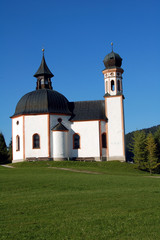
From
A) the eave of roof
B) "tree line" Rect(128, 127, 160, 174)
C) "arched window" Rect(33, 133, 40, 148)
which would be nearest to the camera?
"arched window" Rect(33, 133, 40, 148)

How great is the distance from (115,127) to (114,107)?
2783 millimetres

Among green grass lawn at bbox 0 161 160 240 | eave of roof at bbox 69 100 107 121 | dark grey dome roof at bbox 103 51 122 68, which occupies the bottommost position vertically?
green grass lawn at bbox 0 161 160 240

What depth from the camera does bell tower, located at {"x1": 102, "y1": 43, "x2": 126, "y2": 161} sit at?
141 feet

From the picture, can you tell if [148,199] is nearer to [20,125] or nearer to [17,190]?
[17,190]

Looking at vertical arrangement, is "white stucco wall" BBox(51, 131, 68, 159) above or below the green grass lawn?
above

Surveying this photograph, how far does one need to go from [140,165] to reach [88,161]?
713 centimetres

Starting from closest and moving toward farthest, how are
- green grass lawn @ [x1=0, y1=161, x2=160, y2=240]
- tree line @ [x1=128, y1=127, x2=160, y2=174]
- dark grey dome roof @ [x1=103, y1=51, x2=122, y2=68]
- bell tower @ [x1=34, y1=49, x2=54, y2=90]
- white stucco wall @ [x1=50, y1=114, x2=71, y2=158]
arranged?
green grass lawn @ [x1=0, y1=161, x2=160, y2=240] < white stucco wall @ [x1=50, y1=114, x2=71, y2=158] < tree line @ [x1=128, y1=127, x2=160, y2=174] < dark grey dome roof @ [x1=103, y1=51, x2=122, y2=68] < bell tower @ [x1=34, y1=49, x2=54, y2=90]

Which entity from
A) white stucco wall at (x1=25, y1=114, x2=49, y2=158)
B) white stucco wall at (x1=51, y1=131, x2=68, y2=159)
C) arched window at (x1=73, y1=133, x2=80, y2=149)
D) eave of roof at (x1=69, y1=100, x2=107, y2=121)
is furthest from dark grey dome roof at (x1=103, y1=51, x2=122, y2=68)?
white stucco wall at (x1=51, y1=131, x2=68, y2=159)

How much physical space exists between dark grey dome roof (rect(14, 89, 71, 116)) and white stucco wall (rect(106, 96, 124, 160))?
5941 millimetres

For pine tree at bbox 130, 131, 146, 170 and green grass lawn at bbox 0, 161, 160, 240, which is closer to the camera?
green grass lawn at bbox 0, 161, 160, 240

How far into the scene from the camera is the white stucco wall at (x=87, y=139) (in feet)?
142

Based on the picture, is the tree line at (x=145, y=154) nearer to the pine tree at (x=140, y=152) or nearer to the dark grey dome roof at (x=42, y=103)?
the pine tree at (x=140, y=152)

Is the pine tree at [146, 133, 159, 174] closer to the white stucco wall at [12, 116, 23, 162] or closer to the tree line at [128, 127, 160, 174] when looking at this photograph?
the tree line at [128, 127, 160, 174]

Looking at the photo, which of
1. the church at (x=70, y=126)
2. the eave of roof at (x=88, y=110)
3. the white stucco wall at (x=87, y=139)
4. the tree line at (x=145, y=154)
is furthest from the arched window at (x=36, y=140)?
the tree line at (x=145, y=154)
